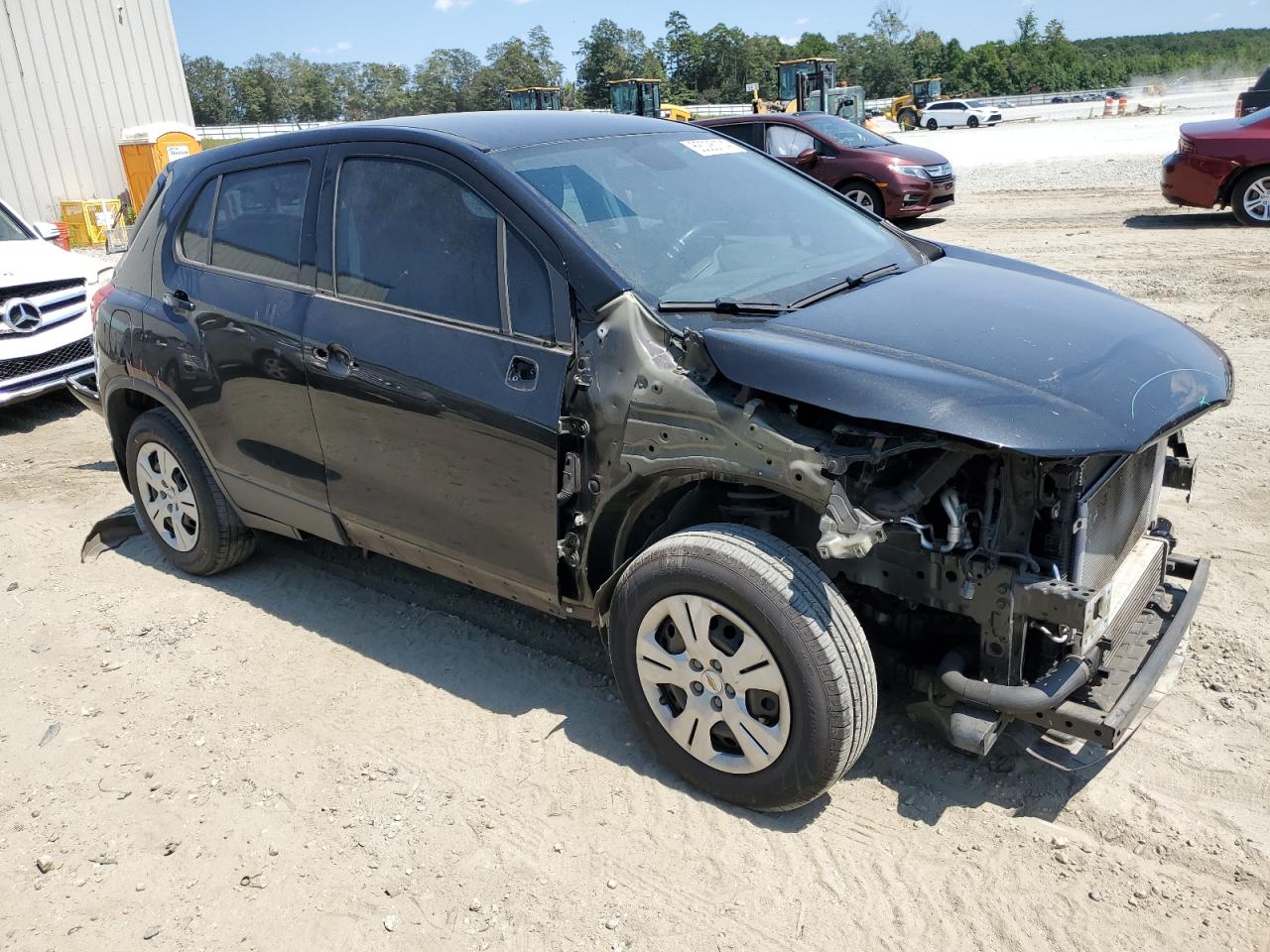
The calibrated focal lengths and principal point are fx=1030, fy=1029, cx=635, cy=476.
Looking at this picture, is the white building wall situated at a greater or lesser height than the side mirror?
greater

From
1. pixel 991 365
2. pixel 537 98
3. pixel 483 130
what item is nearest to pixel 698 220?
pixel 483 130

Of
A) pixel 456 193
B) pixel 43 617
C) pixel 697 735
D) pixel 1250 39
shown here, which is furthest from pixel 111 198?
pixel 1250 39

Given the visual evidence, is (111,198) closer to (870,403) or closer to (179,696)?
(179,696)

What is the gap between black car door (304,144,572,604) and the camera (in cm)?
326

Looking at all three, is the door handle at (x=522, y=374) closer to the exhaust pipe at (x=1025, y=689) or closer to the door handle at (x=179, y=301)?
the exhaust pipe at (x=1025, y=689)

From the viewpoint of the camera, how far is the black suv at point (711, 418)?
2.75 m

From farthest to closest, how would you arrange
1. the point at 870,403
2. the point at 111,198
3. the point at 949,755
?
1. the point at 111,198
2. the point at 949,755
3. the point at 870,403

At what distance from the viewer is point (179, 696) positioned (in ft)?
13.2

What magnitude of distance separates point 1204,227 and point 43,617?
12.8m

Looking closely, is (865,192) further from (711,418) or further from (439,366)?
(711,418)

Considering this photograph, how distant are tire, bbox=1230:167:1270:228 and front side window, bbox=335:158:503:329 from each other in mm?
11893

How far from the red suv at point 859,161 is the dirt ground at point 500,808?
10984 millimetres

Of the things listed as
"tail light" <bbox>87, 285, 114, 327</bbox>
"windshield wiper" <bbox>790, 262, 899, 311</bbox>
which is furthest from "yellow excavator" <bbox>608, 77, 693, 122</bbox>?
"windshield wiper" <bbox>790, 262, 899, 311</bbox>

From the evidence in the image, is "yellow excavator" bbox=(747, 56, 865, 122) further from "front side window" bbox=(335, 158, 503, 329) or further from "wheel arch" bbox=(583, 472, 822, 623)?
"wheel arch" bbox=(583, 472, 822, 623)
